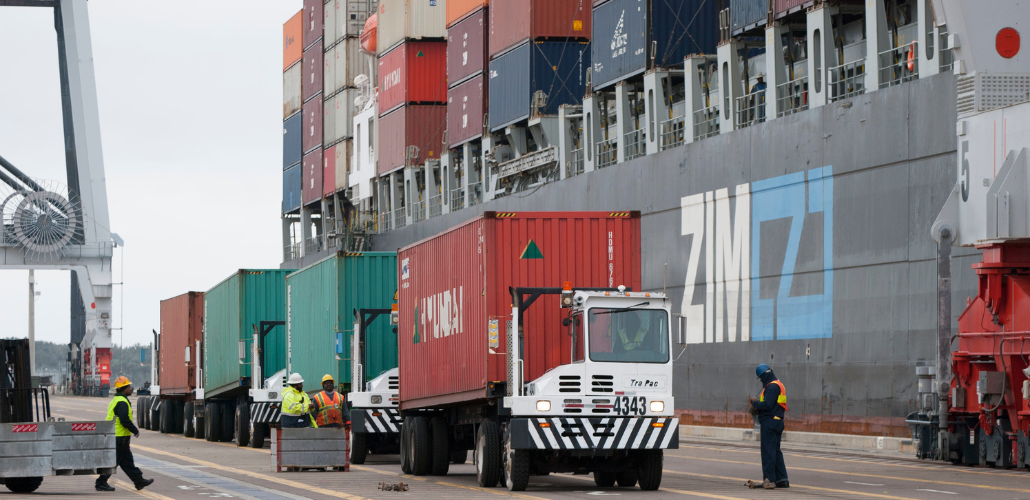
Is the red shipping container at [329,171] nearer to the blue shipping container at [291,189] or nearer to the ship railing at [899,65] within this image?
the blue shipping container at [291,189]

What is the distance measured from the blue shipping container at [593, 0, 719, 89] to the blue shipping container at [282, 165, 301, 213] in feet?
142

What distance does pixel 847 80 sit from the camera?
3219cm

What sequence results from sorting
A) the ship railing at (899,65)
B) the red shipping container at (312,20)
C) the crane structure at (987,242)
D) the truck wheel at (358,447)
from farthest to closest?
1. the red shipping container at (312,20)
2. the ship railing at (899,65)
3. the truck wheel at (358,447)
4. the crane structure at (987,242)

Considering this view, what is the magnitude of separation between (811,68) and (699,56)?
240 inches

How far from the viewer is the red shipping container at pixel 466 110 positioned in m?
54.4

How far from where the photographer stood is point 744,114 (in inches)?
1479

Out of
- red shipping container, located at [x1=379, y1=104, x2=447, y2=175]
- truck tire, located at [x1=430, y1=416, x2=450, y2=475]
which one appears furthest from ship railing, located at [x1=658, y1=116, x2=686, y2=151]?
red shipping container, located at [x1=379, y1=104, x2=447, y2=175]

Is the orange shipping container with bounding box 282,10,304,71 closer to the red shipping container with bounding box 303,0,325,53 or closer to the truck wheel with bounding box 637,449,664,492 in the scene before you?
the red shipping container with bounding box 303,0,325,53

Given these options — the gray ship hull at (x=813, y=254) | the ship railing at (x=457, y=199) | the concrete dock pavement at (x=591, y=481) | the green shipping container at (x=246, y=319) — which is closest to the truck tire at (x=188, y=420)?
the green shipping container at (x=246, y=319)

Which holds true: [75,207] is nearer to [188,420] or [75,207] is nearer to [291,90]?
[291,90]

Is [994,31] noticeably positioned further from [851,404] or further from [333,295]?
[333,295]

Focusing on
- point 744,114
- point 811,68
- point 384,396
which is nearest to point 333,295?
point 384,396

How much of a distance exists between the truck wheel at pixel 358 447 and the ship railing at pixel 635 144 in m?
18.7

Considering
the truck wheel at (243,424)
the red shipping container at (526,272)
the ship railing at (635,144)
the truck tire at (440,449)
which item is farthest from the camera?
the ship railing at (635,144)
